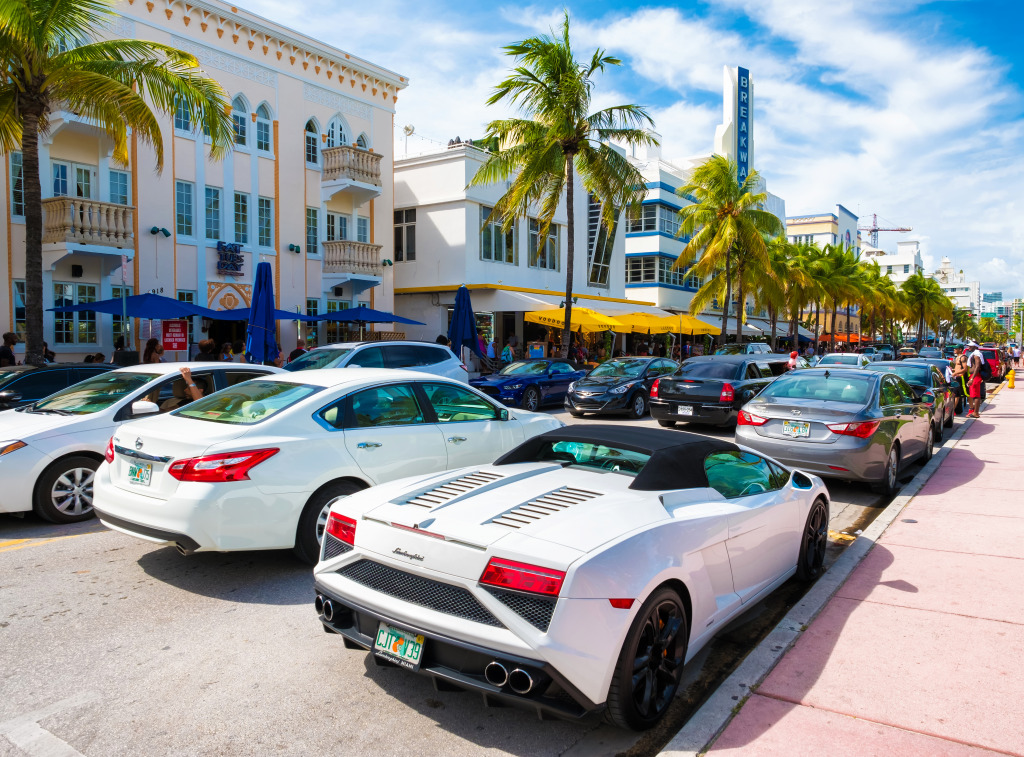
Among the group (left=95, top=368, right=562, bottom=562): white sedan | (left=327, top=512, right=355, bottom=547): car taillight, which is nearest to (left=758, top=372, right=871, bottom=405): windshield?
(left=95, top=368, right=562, bottom=562): white sedan

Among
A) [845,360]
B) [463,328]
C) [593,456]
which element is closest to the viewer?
[593,456]

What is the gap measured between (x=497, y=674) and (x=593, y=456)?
6.16ft

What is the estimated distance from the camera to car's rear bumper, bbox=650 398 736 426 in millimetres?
13727

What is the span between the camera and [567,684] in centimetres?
301

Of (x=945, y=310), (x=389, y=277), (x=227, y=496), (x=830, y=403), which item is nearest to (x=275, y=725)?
(x=227, y=496)

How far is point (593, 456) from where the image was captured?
4672 millimetres

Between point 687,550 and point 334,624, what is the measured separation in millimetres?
1789

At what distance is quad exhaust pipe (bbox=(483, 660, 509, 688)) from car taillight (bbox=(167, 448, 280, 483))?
A: 2684mm

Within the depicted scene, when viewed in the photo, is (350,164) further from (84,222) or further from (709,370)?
(709,370)

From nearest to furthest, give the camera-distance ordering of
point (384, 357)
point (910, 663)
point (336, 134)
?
point (910, 663) < point (384, 357) < point (336, 134)

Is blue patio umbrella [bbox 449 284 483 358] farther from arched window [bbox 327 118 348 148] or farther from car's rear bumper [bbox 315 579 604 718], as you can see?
car's rear bumper [bbox 315 579 604 718]

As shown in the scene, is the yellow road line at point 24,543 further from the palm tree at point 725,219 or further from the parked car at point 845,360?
the palm tree at point 725,219

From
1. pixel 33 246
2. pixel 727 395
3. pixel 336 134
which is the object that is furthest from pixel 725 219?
pixel 33 246

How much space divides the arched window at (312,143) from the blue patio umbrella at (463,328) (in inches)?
309
